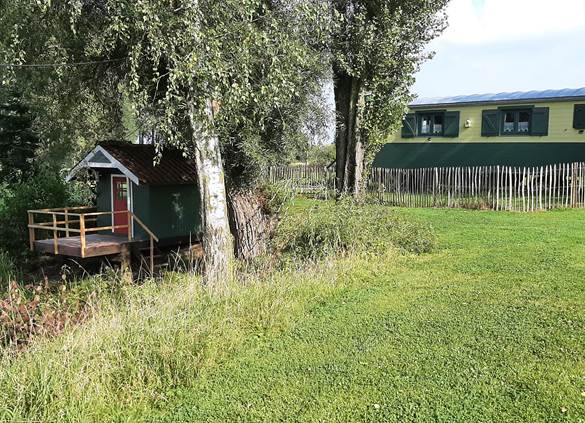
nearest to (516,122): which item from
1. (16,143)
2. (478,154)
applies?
(478,154)

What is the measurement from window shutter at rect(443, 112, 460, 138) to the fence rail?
4875 millimetres

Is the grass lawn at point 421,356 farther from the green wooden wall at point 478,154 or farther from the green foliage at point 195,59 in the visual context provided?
the green wooden wall at point 478,154

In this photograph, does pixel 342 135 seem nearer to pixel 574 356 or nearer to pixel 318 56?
pixel 318 56

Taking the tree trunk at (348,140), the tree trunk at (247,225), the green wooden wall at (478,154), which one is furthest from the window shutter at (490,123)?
the tree trunk at (247,225)

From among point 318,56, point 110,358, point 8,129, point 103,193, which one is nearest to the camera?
point 110,358

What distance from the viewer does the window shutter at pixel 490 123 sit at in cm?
2162

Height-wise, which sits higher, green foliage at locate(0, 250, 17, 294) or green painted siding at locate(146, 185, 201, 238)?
green painted siding at locate(146, 185, 201, 238)

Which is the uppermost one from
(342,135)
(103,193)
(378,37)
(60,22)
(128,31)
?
(378,37)

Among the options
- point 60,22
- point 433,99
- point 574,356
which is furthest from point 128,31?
point 433,99

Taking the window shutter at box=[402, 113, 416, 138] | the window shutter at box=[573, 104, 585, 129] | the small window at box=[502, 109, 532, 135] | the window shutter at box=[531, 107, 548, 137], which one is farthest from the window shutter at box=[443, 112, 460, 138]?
the window shutter at box=[573, 104, 585, 129]

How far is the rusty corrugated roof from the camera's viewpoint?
40.3 feet

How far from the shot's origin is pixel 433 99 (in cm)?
2445

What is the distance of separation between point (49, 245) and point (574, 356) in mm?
11353

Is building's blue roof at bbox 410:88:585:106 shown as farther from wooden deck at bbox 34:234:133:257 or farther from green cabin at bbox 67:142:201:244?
wooden deck at bbox 34:234:133:257
